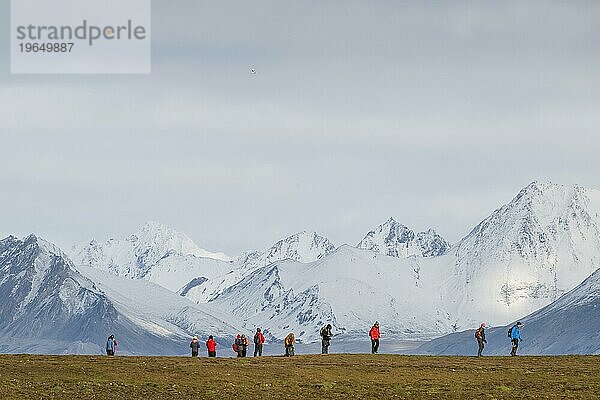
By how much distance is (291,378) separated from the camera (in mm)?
77125

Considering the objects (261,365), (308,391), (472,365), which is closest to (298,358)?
(261,365)

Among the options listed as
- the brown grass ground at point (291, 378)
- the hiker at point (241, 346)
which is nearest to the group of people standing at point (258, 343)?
the hiker at point (241, 346)

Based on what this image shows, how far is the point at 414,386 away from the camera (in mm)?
74312

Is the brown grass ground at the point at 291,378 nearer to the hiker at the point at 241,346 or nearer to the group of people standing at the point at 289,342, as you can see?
the group of people standing at the point at 289,342

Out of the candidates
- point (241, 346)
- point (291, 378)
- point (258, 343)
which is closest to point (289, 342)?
point (258, 343)

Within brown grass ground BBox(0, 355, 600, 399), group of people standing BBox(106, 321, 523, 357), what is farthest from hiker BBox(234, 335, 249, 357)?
brown grass ground BBox(0, 355, 600, 399)

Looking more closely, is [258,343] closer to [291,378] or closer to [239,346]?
[239,346]

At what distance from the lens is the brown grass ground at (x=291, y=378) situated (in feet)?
233

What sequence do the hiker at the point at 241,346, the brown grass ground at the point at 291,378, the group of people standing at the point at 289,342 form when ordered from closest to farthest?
the brown grass ground at the point at 291,378
the group of people standing at the point at 289,342
the hiker at the point at 241,346

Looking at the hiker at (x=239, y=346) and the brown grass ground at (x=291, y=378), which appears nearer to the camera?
the brown grass ground at (x=291, y=378)

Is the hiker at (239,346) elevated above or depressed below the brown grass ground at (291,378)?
above

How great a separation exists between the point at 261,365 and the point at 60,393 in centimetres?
1848

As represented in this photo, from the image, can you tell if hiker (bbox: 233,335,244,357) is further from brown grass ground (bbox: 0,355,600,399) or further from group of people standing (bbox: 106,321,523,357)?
brown grass ground (bbox: 0,355,600,399)

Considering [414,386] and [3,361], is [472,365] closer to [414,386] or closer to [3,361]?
[414,386]
